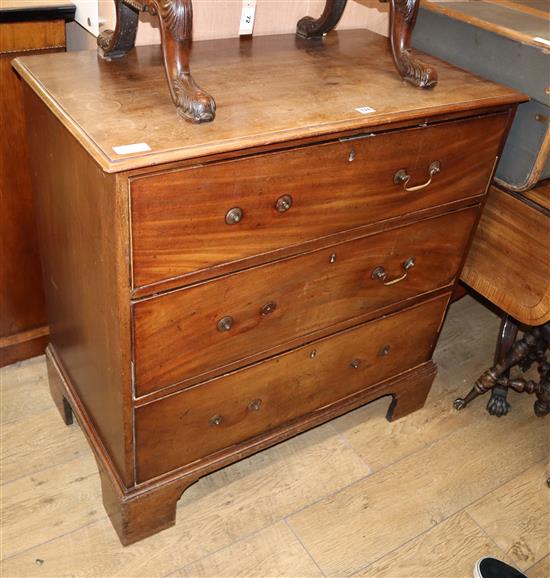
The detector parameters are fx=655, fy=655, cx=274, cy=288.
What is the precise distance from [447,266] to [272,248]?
678mm

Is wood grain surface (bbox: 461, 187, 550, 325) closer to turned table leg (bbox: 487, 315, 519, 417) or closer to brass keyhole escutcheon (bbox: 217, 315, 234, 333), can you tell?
turned table leg (bbox: 487, 315, 519, 417)

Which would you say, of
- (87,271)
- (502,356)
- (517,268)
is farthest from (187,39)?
(502,356)

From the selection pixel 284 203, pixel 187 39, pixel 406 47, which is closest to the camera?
pixel 187 39

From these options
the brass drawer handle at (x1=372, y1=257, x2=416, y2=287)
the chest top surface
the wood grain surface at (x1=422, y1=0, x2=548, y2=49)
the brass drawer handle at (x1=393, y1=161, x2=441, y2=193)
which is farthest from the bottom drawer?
the wood grain surface at (x1=422, y1=0, x2=548, y2=49)

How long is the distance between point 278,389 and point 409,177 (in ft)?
2.10

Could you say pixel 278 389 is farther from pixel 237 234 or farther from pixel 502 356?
pixel 502 356

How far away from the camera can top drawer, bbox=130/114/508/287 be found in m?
1.22

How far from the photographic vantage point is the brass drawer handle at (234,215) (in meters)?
1.30

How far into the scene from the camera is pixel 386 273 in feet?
5.64

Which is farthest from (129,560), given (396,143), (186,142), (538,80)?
(538,80)

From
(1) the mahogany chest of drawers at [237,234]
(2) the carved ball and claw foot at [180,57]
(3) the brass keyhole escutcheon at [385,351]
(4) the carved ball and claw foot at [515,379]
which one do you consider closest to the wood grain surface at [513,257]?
(1) the mahogany chest of drawers at [237,234]

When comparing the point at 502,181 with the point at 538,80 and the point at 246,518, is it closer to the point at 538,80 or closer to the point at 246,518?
the point at 538,80

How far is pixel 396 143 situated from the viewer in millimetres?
1460

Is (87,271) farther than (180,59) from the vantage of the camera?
Yes
